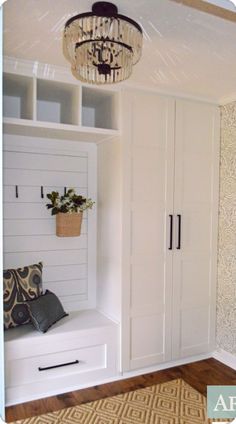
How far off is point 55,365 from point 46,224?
1008mm

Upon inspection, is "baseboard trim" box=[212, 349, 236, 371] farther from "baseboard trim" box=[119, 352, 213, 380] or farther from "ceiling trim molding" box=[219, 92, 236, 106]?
"ceiling trim molding" box=[219, 92, 236, 106]

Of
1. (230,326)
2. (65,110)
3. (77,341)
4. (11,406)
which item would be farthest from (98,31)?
(230,326)

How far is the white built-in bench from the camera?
2.15m

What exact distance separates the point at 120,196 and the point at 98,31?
3.91ft

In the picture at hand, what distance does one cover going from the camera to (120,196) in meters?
2.47

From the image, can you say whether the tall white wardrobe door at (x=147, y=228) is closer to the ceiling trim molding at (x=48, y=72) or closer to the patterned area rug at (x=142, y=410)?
the ceiling trim molding at (x=48, y=72)

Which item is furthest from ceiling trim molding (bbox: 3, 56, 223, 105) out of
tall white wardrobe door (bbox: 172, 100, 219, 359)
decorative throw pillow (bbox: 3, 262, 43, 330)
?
decorative throw pillow (bbox: 3, 262, 43, 330)

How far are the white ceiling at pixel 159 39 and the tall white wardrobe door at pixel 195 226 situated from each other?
13.8 inches

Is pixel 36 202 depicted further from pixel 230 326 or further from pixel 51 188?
pixel 230 326

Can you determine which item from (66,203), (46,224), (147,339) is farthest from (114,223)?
(147,339)

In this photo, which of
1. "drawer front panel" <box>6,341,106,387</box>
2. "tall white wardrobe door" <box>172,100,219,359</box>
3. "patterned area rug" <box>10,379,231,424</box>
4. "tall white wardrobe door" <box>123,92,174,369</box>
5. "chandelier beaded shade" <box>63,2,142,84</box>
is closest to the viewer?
"chandelier beaded shade" <box>63,2,142,84</box>

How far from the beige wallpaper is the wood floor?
227 millimetres

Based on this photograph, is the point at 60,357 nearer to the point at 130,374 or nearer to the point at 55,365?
the point at 55,365

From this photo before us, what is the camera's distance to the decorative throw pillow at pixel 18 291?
2221mm
